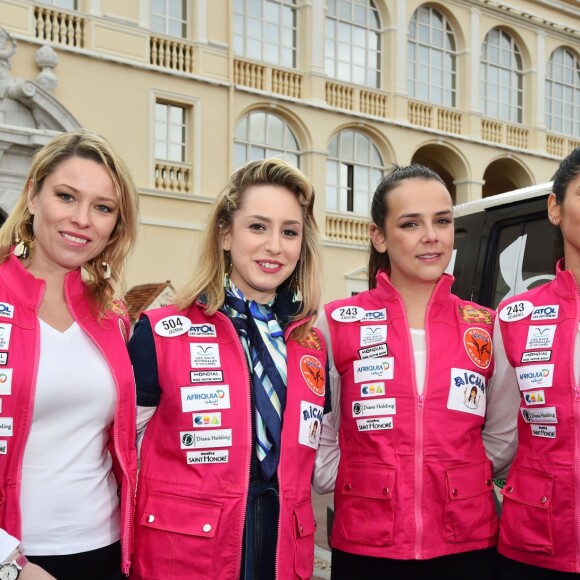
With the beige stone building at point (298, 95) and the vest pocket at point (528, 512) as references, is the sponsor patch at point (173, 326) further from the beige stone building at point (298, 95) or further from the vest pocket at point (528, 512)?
the beige stone building at point (298, 95)

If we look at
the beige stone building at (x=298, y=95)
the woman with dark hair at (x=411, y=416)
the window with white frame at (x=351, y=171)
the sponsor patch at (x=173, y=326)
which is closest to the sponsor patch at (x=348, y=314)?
the woman with dark hair at (x=411, y=416)

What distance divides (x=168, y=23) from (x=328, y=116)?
4.03m

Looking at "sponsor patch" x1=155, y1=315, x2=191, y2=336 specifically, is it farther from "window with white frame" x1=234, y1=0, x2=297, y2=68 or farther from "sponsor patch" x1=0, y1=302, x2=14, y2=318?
"window with white frame" x1=234, y1=0, x2=297, y2=68

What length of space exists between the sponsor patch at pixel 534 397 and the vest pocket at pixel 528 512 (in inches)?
8.3

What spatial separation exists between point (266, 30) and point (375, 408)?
15657 millimetres

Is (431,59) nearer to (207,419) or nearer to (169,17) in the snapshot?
(169,17)

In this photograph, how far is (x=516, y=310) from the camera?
2.69m

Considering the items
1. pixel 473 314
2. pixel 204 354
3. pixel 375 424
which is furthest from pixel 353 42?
pixel 204 354

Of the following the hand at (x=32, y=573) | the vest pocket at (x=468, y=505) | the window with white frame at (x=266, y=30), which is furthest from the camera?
the window with white frame at (x=266, y=30)

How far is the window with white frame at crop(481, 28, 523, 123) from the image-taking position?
2098 centimetres

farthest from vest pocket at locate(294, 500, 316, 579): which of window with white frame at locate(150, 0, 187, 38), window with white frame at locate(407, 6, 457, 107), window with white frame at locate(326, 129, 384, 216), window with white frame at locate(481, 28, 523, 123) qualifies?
window with white frame at locate(481, 28, 523, 123)

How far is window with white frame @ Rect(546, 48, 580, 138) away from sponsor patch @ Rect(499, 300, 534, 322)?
2119 centimetres

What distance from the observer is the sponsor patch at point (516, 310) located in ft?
8.70

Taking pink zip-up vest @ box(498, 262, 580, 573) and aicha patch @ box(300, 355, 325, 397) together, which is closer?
pink zip-up vest @ box(498, 262, 580, 573)
